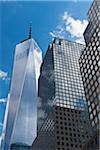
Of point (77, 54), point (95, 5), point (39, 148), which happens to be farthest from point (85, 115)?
point (95, 5)

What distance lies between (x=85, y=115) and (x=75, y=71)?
116 feet

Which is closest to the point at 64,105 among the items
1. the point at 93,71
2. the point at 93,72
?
the point at 93,71

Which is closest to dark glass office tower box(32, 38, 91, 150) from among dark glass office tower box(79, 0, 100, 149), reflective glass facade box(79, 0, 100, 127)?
reflective glass facade box(79, 0, 100, 127)

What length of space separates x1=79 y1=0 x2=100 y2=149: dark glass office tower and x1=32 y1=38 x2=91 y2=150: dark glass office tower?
34.2 m

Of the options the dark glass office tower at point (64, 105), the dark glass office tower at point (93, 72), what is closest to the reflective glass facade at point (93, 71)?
the dark glass office tower at point (93, 72)

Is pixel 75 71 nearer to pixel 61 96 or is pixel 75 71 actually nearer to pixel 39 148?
pixel 61 96

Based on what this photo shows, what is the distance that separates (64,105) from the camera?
121500 millimetres

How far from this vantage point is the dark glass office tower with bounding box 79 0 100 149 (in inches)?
2105

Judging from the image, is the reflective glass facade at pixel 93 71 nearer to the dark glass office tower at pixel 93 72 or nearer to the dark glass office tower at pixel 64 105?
→ the dark glass office tower at pixel 93 72

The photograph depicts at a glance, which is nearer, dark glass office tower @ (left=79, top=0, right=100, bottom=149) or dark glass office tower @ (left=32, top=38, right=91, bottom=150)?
dark glass office tower @ (left=79, top=0, right=100, bottom=149)

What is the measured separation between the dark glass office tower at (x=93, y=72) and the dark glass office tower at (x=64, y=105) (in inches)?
1348

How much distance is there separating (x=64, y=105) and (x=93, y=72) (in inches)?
2466

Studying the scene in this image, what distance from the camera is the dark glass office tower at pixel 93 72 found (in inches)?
2105

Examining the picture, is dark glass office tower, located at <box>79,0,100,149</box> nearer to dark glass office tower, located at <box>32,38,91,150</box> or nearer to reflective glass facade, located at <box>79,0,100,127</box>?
reflective glass facade, located at <box>79,0,100,127</box>
